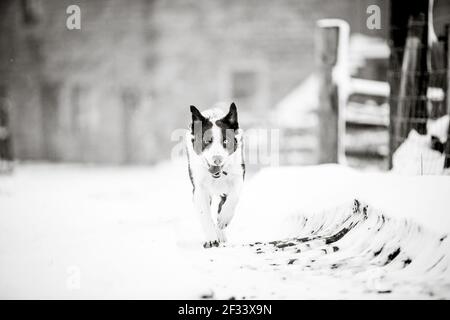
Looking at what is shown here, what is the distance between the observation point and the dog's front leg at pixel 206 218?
389 cm

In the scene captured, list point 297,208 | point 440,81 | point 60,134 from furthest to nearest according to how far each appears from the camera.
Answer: point 60,134
point 440,81
point 297,208

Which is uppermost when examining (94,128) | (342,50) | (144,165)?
(342,50)

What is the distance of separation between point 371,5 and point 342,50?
6796mm

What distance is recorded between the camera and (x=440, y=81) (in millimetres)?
5785

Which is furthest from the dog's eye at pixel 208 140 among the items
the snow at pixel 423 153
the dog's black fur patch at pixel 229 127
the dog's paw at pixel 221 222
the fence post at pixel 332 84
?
the fence post at pixel 332 84

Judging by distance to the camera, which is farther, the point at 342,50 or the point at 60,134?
the point at 60,134

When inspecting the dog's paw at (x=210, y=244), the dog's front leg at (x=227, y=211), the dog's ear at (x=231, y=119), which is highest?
the dog's ear at (x=231, y=119)

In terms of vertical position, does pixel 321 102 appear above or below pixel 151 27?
below

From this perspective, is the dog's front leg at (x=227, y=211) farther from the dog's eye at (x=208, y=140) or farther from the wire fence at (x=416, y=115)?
the wire fence at (x=416, y=115)

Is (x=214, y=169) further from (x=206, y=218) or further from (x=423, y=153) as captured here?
(x=423, y=153)

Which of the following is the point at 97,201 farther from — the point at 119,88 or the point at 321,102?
the point at 119,88

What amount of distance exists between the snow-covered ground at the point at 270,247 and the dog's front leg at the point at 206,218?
0.13m

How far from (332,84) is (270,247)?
2902 mm
